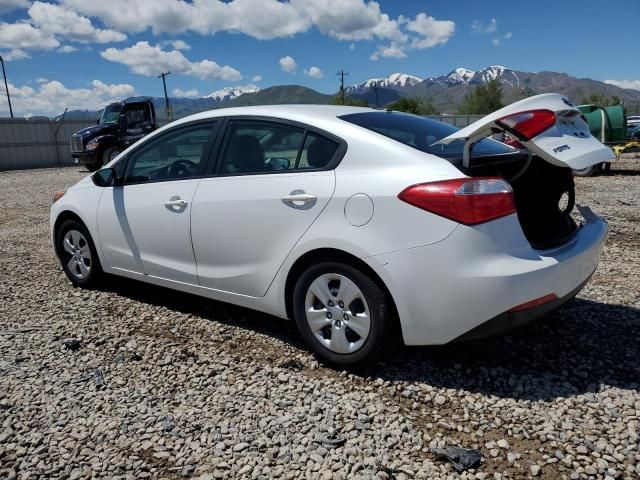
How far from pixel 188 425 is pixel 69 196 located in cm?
297

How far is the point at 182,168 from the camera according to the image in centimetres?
398

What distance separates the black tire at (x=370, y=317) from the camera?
2914 mm

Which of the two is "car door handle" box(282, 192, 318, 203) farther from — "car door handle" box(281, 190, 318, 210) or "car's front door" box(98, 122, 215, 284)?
"car's front door" box(98, 122, 215, 284)

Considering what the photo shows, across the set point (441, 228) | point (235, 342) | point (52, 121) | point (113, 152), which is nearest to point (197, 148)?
point (235, 342)

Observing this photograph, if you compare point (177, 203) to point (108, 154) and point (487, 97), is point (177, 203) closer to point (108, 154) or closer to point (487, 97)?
point (108, 154)

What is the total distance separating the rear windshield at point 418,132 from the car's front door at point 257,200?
34cm

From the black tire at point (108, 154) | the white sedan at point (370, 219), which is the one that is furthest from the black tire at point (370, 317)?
the black tire at point (108, 154)

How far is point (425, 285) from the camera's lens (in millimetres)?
2754

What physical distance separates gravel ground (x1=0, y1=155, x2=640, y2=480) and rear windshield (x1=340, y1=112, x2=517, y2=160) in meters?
1.28

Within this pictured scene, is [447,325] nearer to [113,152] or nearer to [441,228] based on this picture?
[441,228]

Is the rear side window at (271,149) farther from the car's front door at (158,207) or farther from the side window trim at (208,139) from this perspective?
the car's front door at (158,207)

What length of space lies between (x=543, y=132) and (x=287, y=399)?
2.00m

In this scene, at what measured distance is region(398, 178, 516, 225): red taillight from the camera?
2658mm

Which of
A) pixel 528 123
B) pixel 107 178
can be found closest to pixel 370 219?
pixel 528 123
